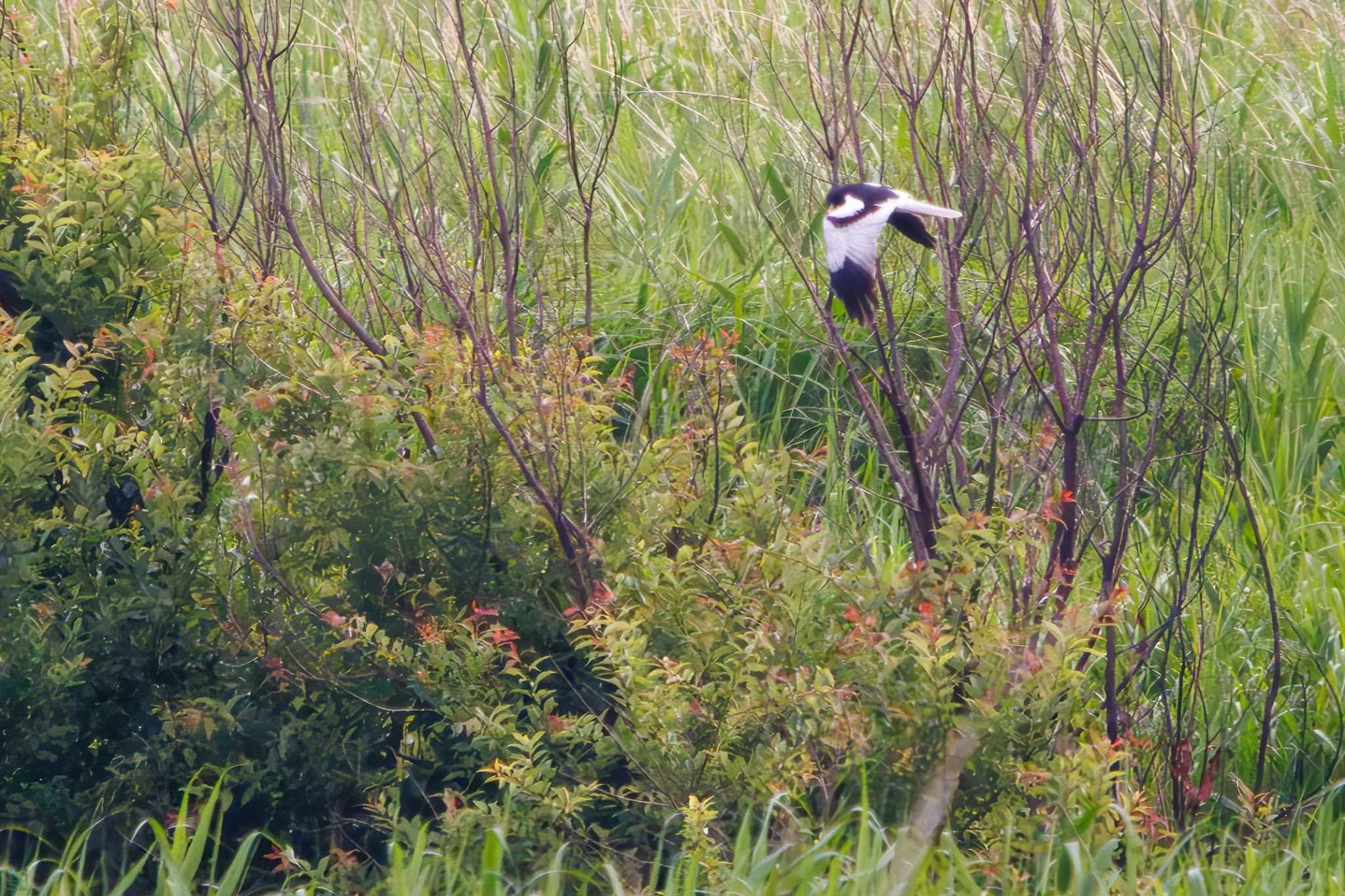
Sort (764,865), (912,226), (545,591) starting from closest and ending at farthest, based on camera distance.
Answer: (764,865), (545,591), (912,226)

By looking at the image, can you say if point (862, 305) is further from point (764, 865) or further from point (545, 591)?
point (764, 865)

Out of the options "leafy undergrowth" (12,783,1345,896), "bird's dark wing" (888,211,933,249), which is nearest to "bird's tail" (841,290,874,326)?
"bird's dark wing" (888,211,933,249)

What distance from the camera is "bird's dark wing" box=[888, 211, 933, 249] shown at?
337 centimetres

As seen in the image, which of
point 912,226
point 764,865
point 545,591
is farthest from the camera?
point 912,226

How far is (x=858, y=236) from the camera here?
129 inches

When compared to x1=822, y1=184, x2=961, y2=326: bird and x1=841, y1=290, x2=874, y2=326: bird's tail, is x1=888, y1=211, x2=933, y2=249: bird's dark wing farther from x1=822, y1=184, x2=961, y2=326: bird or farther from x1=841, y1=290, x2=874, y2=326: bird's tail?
x1=841, y1=290, x2=874, y2=326: bird's tail

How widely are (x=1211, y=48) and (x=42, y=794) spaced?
7.05 m

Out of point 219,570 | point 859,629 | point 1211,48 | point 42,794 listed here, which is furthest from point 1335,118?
point 42,794

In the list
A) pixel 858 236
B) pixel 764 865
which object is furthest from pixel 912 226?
pixel 764 865

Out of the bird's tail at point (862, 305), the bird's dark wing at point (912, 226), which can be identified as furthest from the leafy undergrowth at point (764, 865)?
the bird's dark wing at point (912, 226)

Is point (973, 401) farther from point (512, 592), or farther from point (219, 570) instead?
point (219, 570)

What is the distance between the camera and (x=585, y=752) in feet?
10.4

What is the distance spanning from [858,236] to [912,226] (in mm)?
195

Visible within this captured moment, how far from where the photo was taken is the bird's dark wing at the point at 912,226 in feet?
11.0
